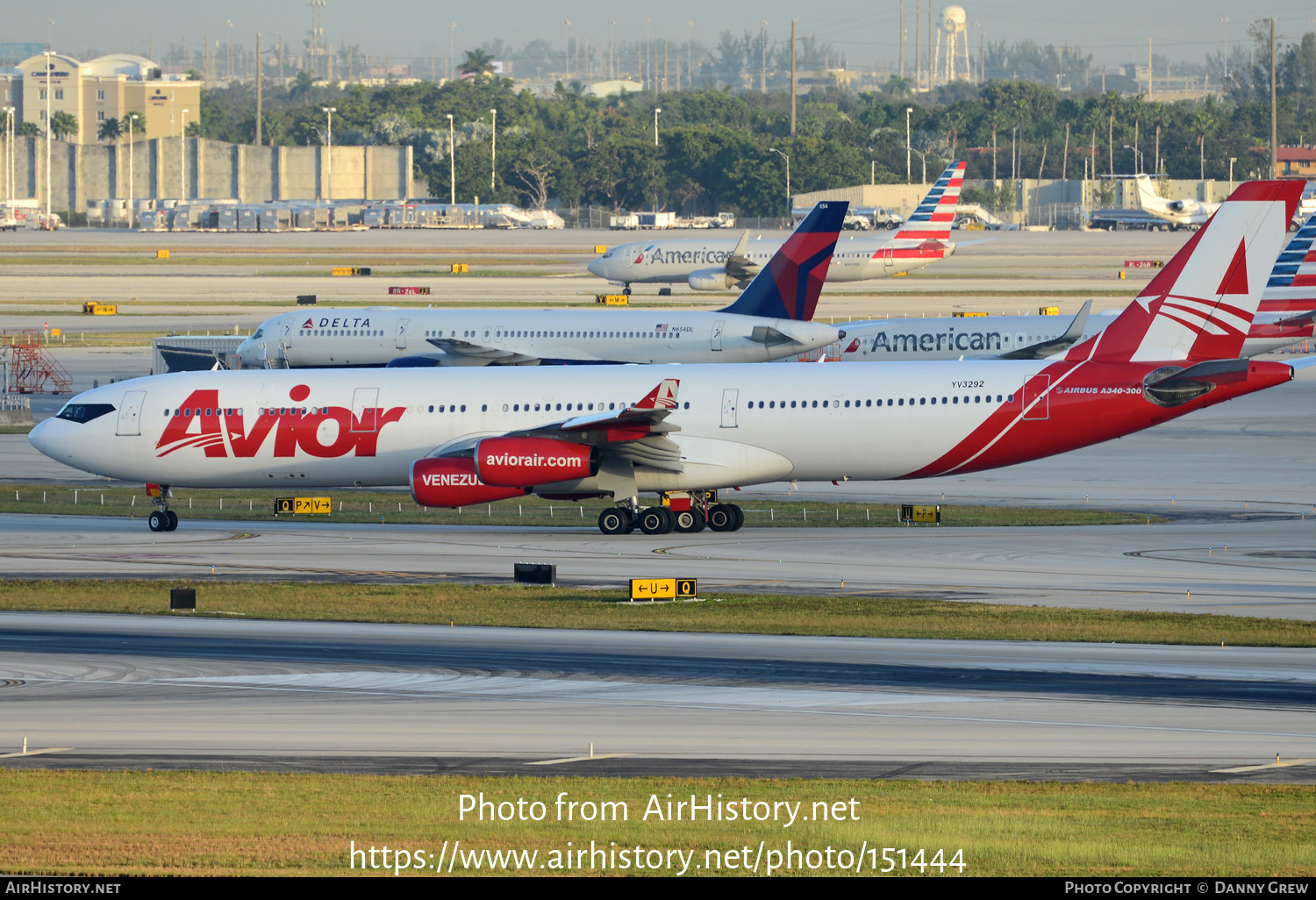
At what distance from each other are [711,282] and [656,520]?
Answer: 6993 centimetres

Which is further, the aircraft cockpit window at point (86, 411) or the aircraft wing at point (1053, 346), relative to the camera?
the aircraft wing at point (1053, 346)

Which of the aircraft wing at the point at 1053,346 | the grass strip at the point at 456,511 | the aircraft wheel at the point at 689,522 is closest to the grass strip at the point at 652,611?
the aircraft wheel at the point at 689,522

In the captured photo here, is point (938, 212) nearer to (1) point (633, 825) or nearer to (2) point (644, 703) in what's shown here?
(2) point (644, 703)

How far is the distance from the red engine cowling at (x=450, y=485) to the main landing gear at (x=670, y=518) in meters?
2.85

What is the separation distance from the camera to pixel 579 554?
37000 mm

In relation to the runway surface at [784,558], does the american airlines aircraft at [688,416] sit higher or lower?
higher

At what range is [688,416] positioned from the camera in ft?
130

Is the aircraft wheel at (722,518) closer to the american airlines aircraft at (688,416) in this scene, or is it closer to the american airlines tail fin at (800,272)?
the american airlines aircraft at (688,416)

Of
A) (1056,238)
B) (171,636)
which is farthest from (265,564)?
(1056,238)

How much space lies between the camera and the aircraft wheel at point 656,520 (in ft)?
132

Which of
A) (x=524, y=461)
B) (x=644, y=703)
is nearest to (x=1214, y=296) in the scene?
(x=524, y=461)

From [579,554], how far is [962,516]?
10640 millimetres
